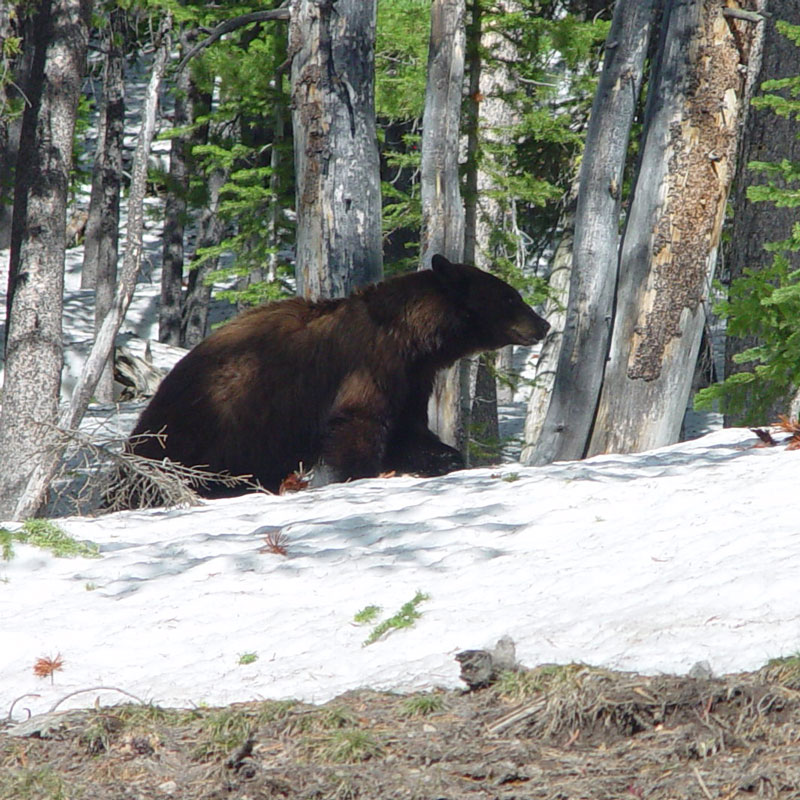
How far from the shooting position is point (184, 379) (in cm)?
880

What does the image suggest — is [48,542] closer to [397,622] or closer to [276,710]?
[397,622]

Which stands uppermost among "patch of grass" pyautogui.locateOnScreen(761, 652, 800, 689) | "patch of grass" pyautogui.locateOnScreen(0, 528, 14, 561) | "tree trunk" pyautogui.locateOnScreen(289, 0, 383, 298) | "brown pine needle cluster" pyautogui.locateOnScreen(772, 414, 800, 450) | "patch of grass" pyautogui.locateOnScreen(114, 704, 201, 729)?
"tree trunk" pyautogui.locateOnScreen(289, 0, 383, 298)

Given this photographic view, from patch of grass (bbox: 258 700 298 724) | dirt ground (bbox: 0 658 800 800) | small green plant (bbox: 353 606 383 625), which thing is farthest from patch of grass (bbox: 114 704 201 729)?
small green plant (bbox: 353 606 383 625)

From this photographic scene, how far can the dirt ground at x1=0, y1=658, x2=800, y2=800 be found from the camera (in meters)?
3.13

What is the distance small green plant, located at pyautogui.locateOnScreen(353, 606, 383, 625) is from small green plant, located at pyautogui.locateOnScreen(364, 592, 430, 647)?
69 millimetres

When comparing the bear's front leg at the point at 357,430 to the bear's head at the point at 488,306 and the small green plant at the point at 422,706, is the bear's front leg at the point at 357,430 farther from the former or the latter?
the small green plant at the point at 422,706

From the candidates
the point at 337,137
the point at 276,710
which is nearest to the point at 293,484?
the point at 337,137

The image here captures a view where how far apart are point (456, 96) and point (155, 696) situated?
28.3 feet

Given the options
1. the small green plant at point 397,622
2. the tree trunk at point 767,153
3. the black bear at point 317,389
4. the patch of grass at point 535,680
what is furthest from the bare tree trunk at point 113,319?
the tree trunk at point 767,153

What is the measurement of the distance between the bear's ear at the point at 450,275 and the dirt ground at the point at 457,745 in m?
5.62

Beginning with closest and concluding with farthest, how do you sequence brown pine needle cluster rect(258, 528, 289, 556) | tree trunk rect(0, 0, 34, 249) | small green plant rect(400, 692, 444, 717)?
1. small green plant rect(400, 692, 444, 717)
2. brown pine needle cluster rect(258, 528, 289, 556)
3. tree trunk rect(0, 0, 34, 249)

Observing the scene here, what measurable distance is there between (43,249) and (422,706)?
10801 millimetres

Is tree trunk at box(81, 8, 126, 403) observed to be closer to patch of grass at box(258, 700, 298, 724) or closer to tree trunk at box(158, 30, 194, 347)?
tree trunk at box(158, 30, 194, 347)

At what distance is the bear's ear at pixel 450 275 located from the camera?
9.02 metres
